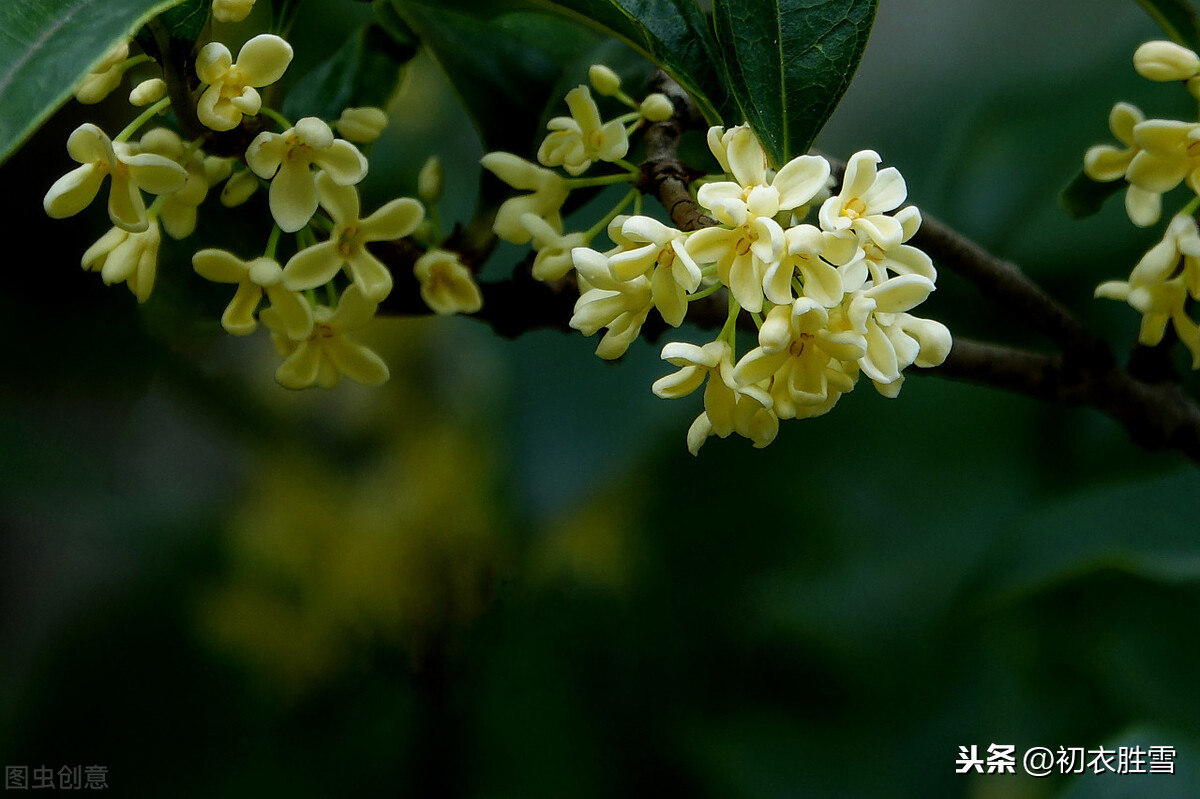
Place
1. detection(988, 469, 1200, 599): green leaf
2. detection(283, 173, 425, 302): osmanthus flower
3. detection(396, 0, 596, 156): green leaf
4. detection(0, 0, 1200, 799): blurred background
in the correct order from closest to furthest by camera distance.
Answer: detection(283, 173, 425, 302): osmanthus flower
detection(396, 0, 596, 156): green leaf
detection(988, 469, 1200, 599): green leaf
detection(0, 0, 1200, 799): blurred background

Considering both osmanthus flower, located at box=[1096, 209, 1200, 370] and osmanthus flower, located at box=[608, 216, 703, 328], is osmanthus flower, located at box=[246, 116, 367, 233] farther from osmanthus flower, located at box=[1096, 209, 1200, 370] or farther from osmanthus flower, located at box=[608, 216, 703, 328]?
osmanthus flower, located at box=[1096, 209, 1200, 370]

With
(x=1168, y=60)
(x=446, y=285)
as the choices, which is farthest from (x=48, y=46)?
(x=1168, y=60)

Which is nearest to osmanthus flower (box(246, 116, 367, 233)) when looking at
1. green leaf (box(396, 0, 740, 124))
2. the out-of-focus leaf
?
green leaf (box(396, 0, 740, 124))

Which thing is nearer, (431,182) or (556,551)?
(431,182)

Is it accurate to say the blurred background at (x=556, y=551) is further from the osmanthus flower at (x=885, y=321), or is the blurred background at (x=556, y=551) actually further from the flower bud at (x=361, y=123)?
the osmanthus flower at (x=885, y=321)

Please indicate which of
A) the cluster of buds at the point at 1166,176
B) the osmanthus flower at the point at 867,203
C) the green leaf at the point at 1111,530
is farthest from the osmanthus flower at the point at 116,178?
the green leaf at the point at 1111,530

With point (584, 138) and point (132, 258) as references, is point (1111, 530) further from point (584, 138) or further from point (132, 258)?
point (132, 258)
